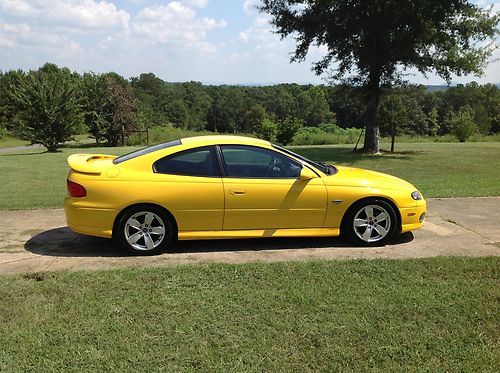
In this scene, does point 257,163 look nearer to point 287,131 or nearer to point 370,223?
point 370,223

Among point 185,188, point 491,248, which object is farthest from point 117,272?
point 491,248

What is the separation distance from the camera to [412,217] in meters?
5.82

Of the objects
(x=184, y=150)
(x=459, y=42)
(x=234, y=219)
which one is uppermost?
(x=459, y=42)

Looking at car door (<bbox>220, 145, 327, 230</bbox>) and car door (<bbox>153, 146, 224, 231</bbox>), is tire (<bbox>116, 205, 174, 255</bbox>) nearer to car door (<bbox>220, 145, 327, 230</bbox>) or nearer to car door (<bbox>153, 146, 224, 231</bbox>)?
car door (<bbox>153, 146, 224, 231</bbox>)

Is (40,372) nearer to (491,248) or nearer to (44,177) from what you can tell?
(491,248)

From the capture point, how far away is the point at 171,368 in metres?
3.08

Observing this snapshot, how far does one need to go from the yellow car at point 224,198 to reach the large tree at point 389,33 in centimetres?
1555

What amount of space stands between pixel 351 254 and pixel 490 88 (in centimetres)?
10021

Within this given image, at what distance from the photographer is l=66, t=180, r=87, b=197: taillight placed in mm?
5336

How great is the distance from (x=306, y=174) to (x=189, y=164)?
141 centimetres

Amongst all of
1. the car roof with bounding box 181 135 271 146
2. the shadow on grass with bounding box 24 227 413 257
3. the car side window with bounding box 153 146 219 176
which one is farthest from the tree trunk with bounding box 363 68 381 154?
the car side window with bounding box 153 146 219 176

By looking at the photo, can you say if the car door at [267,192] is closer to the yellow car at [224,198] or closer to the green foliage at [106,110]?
the yellow car at [224,198]

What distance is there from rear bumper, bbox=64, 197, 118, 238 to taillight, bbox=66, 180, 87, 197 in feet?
0.19

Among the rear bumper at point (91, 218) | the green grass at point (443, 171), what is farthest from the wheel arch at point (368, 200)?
the green grass at point (443, 171)
